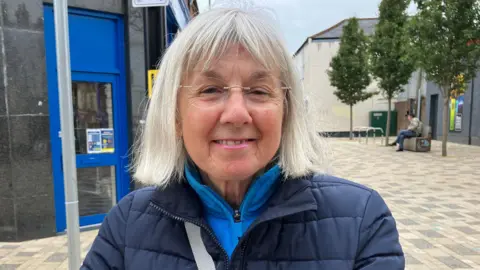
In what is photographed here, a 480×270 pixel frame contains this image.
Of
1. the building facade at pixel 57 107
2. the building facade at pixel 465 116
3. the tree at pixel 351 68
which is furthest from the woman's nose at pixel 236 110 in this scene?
the tree at pixel 351 68

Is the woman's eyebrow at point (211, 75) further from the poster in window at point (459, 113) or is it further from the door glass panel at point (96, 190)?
the poster in window at point (459, 113)

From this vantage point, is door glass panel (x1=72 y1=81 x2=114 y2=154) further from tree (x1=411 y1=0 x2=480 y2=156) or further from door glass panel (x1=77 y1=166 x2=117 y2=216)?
tree (x1=411 y1=0 x2=480 y2=156)

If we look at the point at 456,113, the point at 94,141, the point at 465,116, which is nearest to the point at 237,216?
the point at 94,141

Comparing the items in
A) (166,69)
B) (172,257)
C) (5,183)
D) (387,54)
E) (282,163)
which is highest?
(387,54)

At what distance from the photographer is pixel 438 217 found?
5191 millimetres

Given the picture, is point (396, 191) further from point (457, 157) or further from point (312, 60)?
point (312, 60)

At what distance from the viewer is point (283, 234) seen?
45.1 inches

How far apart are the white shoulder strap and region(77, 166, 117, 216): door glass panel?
4216mm

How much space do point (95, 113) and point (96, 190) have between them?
1.13 m

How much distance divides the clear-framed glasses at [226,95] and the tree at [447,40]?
11762 mm

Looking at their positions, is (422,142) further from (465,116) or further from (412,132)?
(465,116)

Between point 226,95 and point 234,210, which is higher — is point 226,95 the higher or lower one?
the higher one

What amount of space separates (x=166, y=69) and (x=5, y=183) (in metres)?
4.09

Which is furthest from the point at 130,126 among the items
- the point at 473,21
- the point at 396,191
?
the point at 473,21
